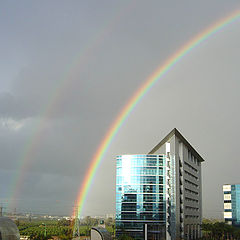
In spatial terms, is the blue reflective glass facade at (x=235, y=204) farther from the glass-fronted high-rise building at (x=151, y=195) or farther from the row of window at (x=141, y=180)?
the row of window at (x=141, y=180)

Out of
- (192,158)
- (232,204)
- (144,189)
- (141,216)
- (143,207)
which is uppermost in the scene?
(192,158)

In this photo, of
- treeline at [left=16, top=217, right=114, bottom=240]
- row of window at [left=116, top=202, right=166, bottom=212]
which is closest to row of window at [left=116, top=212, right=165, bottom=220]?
row of window at [left=116, top=202, right=166, bottom=212]

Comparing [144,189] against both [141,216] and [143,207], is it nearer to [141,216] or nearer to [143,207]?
[143,207]

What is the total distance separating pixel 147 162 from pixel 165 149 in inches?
229

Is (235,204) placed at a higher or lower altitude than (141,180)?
lower

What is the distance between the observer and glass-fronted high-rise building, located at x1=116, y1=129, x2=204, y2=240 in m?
65.4

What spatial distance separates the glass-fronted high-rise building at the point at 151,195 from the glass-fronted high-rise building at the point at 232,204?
20808mm

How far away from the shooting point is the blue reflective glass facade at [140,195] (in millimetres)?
65312

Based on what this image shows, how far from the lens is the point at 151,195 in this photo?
2621 inches

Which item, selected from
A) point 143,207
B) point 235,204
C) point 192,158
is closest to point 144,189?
point 143,207

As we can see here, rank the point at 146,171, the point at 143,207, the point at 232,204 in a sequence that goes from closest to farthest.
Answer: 1. the point at 143,207
2. the point at 146,171
3. the point at 232,204

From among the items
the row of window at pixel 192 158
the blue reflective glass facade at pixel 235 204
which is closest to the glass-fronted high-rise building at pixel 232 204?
the blue reflective glass facade at pixel 235 204

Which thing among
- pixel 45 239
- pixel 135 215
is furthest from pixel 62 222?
pixel 45 239

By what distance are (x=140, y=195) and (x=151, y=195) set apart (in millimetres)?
1955
